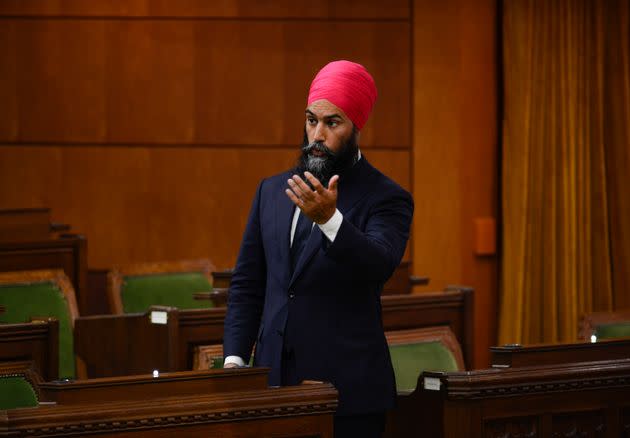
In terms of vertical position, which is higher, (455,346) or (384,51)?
(384,51)

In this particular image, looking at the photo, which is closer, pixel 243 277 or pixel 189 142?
pixel 243 277

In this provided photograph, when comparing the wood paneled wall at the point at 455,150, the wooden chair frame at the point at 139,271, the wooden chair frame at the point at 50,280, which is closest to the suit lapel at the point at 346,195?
the wooden chair frame at the point at 50,280

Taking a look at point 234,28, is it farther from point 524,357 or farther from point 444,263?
point 524,357

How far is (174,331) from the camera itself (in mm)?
3418

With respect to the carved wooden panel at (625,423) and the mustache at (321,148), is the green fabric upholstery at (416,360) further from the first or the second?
the mustache at (321,148)

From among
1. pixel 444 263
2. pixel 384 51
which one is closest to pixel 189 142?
pixel 384 51

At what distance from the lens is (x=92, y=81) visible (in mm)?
5723

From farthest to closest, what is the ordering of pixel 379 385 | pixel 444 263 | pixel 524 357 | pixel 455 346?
pixel 444 263, pixel 455 346, pixel 524 357, pixel 379 385

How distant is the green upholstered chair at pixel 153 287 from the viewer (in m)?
4.72

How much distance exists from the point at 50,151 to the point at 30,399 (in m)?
3.53

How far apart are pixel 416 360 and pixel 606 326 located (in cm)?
60

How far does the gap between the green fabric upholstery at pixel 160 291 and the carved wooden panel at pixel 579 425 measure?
2.63m

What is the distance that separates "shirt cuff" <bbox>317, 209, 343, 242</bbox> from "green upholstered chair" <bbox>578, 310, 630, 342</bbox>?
178cm

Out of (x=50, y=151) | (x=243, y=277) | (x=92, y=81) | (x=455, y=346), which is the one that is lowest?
(x=455, y=346)
